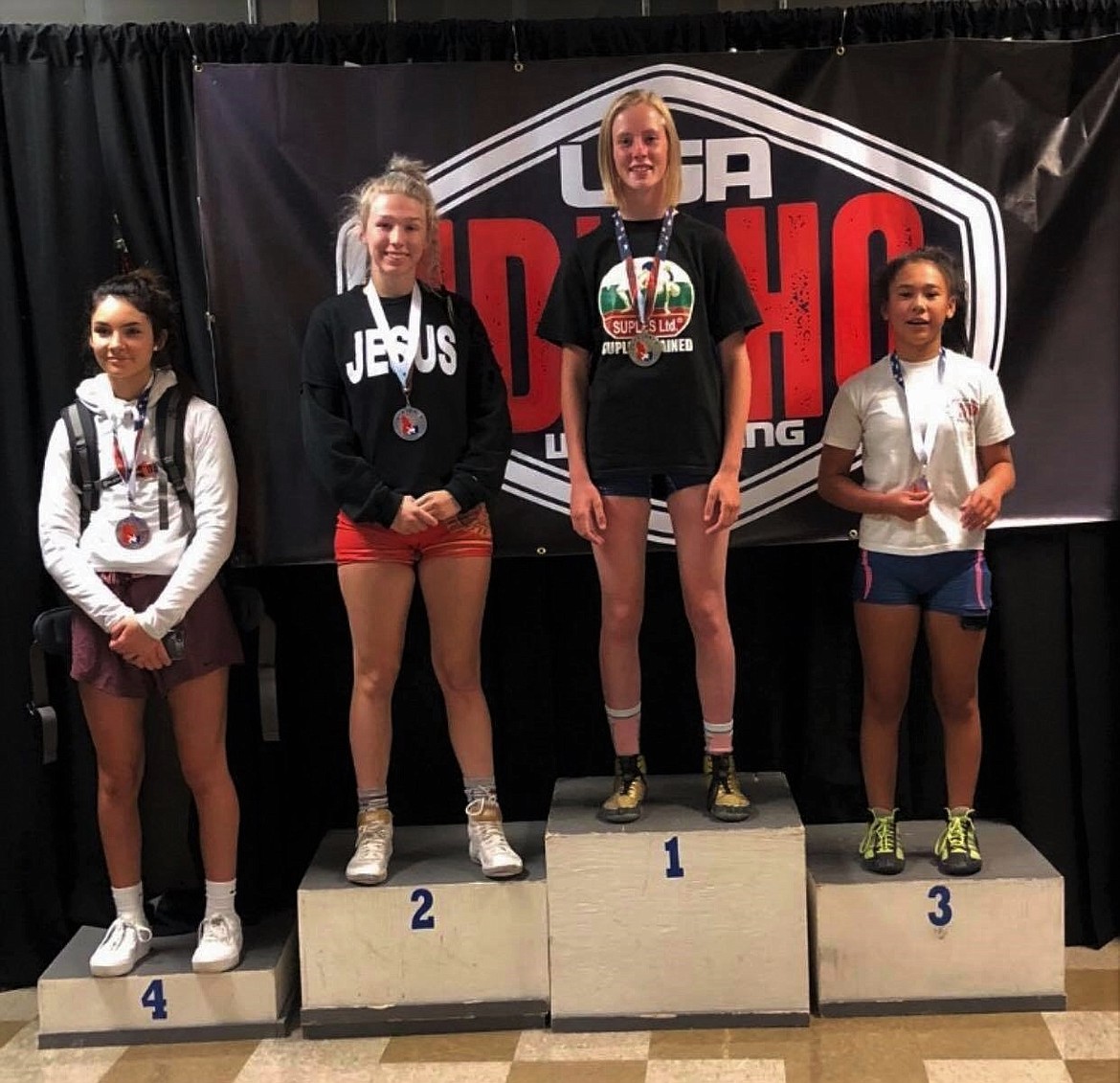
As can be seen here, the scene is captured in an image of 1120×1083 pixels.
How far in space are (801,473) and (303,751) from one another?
148 centimetres

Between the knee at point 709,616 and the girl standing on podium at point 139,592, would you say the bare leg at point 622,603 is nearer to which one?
the knee at point 709,616

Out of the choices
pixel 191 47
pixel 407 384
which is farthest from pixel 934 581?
pixel 191 47

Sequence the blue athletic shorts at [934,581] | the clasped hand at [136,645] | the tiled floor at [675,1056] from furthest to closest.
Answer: the blue athletic shorts at [934,581] < the clasped hand at [136,645] < the tiled floor at [675,1056]

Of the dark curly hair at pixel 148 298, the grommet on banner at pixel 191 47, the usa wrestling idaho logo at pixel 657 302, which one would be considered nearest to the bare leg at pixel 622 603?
the usa wrestling idaho logo at pixel 657 302

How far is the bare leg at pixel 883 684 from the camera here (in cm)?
280

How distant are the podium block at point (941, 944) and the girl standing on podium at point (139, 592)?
1.34 m

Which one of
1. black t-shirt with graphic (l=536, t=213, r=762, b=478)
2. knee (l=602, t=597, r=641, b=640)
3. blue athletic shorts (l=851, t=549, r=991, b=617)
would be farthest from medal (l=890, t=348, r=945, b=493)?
knee (l=602, t=597, r=641, b=640)

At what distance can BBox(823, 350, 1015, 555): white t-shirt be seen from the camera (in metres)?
2.76

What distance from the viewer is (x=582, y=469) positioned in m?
2.73

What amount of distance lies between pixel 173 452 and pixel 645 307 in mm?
1099

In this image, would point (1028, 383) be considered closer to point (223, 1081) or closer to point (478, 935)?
point (478, 935)

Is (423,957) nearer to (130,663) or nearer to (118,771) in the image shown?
(118,771)


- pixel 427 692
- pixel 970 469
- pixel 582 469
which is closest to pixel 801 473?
pixel 970 469

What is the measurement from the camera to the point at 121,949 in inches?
108
